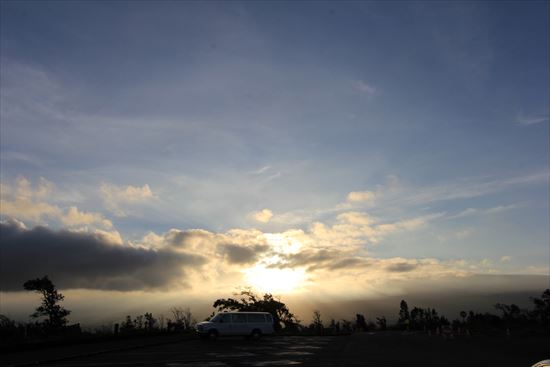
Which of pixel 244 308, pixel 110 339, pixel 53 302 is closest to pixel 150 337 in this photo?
pixel 110 339

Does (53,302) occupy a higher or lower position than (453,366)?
higher

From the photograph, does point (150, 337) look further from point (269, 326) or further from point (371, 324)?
point (371, 324)

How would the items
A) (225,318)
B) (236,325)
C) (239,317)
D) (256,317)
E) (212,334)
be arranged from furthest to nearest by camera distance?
(256,317)
(239,317)
(236,325)
(225,318)
(212,334)

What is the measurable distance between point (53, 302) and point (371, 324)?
145ft

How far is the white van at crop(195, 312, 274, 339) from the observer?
3123cm

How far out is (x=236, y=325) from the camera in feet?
105

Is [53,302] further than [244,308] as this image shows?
No

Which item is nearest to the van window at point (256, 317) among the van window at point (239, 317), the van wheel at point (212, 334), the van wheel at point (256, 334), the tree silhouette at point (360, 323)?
the van window at point (239, 317)

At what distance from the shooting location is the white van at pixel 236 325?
102 feet

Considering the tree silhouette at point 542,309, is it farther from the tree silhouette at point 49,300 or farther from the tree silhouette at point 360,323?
the tree silhouette at point 49,300

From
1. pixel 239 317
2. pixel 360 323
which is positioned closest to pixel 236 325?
pixel 239 317

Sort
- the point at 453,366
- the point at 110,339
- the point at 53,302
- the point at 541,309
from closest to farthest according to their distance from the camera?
the point at 453,366
the point at 110,339
the point at 53,302
the point at 541,309

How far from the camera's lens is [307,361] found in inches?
696

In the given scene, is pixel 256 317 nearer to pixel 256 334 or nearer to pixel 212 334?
pixel 256 334
